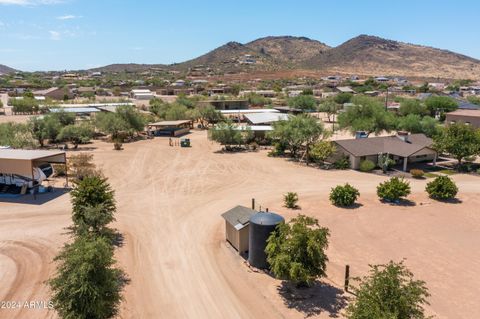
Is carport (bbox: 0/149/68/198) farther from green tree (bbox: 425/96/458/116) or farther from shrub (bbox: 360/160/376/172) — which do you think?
green tree (bbox: 425/96/458/116)

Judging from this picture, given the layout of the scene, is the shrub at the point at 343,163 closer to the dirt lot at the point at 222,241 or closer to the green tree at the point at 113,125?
the dirt lot at the point at 222,241

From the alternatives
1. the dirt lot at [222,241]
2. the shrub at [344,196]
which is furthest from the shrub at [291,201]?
the shrub at [344,196]

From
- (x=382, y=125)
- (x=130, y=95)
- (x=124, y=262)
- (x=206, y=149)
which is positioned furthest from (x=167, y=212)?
(x=130, y=95)

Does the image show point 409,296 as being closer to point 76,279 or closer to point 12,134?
Result: point 76,279

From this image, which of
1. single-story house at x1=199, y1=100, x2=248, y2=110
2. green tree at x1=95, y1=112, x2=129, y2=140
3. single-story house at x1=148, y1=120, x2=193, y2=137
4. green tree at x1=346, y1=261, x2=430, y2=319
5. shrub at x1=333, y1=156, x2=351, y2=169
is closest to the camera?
green tree at x1=346, y1=261, x2=430, y2=319

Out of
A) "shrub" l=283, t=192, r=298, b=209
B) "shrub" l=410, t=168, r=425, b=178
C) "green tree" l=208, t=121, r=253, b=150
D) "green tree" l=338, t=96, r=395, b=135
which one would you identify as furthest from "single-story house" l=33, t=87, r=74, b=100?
"shrub" l=410, t=168, r=425, b=178

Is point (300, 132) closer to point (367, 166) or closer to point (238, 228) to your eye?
point (367, 166)

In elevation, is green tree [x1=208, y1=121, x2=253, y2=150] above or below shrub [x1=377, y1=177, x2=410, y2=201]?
above
